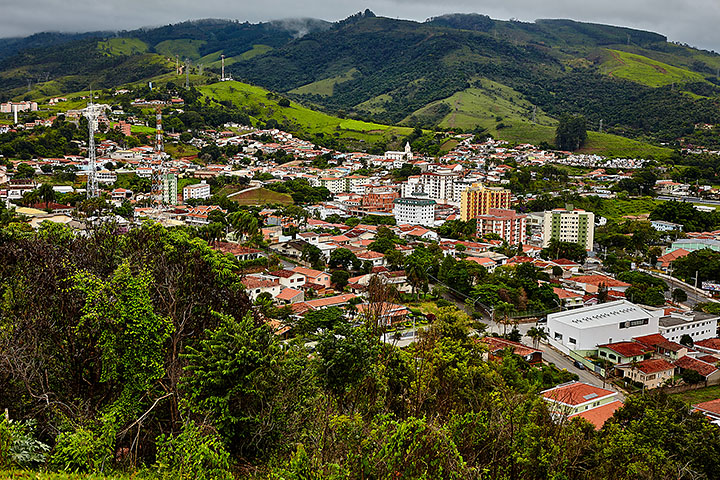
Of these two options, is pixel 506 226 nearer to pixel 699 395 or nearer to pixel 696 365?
pixel 696 365

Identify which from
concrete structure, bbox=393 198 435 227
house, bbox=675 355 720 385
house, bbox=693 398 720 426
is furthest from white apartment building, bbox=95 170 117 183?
house, bbox=693 398 720 426

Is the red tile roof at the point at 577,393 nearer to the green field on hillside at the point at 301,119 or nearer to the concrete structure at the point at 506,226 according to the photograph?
the concrete structure at the point at 506,226

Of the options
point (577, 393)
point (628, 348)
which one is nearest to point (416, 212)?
point (628, 348)

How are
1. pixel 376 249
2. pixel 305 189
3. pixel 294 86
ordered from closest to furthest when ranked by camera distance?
pixel 376 249 < pixel 305 189 < pixel 294 86

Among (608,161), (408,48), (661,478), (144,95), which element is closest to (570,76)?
(408,48)

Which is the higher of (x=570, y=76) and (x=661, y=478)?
(x=570, y=76)

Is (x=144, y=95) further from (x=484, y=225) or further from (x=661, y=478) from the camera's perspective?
(x=661, y=478)
